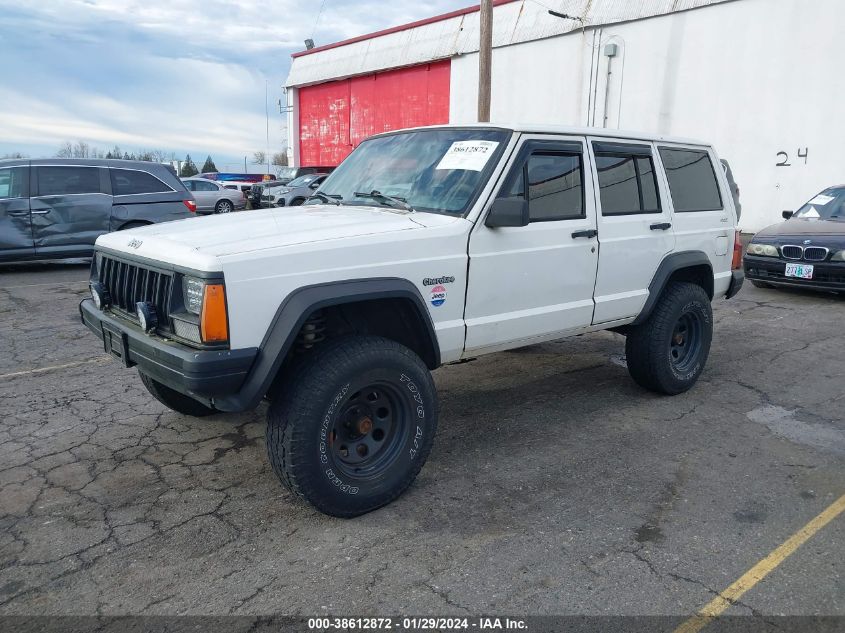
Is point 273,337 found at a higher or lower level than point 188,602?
higher

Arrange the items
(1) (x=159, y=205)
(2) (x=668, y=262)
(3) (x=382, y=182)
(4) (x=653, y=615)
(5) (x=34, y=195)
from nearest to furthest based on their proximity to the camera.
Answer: (4) (x=653, y=615), (3) (x=382, y=182), (2) (x=668, y=262), (5) (x=34, y=195), (1) (x=159, y=205)

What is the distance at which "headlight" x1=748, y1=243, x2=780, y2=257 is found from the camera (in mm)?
9375

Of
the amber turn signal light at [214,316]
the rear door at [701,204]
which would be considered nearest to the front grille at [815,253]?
the rear door at [701,204]

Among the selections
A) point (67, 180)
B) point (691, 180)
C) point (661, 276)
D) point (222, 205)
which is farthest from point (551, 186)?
point (222, 205)

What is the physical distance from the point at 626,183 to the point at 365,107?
79.6ft

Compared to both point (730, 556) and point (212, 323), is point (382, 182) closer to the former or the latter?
point (212, 323)

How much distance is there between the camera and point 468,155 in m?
3.88

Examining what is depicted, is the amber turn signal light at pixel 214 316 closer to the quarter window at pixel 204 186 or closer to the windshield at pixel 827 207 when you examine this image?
the windshield at pixel 827 207

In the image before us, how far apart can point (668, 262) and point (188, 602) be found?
379cm

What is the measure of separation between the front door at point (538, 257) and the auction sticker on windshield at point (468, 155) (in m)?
0.16

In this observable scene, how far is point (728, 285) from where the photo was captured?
18.2 ft

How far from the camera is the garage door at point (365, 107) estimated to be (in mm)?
24312

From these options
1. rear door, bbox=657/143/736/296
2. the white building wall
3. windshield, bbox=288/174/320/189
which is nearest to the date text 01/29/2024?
rear door, bbox=657/143/736/296

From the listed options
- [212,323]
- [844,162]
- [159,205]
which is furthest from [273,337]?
[844,162]
